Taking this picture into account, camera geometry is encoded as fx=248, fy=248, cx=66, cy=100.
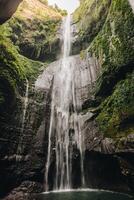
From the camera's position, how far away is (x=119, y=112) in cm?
1226

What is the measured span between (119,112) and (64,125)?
386 centimetres

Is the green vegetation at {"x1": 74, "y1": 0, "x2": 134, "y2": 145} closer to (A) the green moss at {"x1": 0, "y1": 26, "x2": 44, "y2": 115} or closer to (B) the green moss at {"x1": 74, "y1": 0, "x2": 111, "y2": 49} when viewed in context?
(B) the green moss at {"x1": 74, "y1": 0, "x2": 111, "y2": 49}

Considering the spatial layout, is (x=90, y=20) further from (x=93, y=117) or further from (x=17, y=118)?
(x=17, y=118)

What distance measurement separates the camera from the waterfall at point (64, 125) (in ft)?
44.1

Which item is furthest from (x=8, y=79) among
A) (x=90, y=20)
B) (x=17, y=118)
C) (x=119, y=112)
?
(x=90, y=20)

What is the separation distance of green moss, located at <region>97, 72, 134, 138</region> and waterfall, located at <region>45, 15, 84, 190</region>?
76.4 inches

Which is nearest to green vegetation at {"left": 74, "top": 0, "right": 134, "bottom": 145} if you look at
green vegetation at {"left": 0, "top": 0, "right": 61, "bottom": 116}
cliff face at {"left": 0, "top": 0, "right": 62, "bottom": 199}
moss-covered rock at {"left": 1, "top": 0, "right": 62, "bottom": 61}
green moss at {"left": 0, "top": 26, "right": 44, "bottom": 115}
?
cliff face at {"left": 0, "top": 0, "right": 62, "bottom": 199}

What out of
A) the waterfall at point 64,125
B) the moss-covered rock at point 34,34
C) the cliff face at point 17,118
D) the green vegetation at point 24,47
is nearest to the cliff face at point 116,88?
the waterfall at point 64,125

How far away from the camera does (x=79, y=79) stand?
16.8 metres

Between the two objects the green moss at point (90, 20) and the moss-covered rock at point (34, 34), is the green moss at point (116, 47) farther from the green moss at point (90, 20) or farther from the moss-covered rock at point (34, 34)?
the moss-covered rock at point (34, 34)

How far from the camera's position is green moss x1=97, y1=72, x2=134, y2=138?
11.6 meters


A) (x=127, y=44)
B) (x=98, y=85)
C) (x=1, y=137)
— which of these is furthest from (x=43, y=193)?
(x=127, y=44)

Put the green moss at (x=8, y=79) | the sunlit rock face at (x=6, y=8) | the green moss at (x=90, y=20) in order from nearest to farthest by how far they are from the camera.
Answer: the sunlit rock face at (x=6, y=8)
the green moss at (x=8, y=79)
the green moss at (x=90, y=20)

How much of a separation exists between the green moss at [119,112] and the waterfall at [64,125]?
1.94 metres
